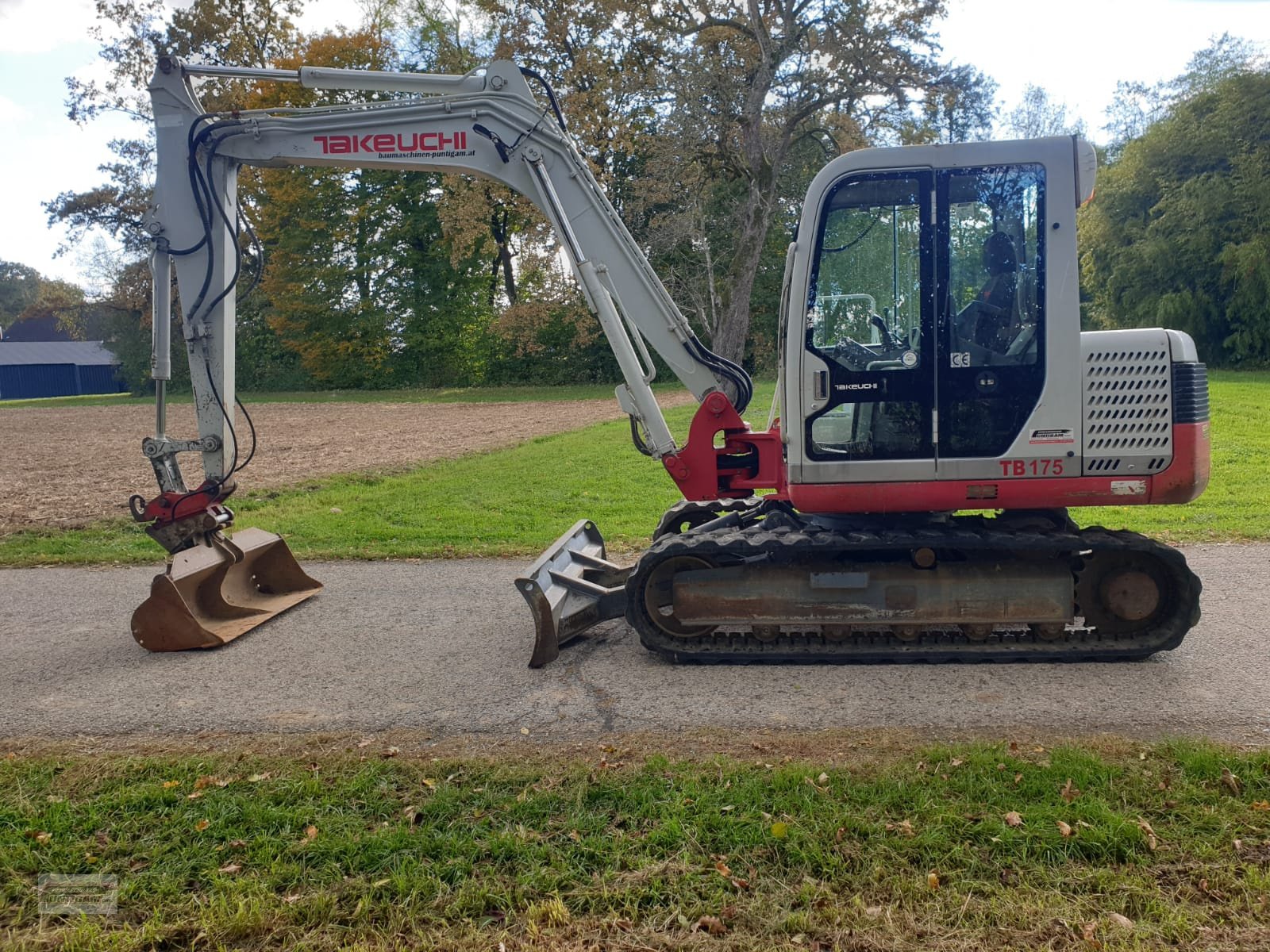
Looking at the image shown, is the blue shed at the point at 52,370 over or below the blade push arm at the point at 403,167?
over

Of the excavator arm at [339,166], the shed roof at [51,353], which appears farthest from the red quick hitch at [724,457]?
the shed roof at [51,353]

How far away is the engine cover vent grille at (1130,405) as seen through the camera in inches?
218

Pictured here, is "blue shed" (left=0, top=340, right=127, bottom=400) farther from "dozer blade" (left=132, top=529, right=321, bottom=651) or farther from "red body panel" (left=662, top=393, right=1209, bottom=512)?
"red body panel" (left=662, top=393, right=1209, bottom=512)

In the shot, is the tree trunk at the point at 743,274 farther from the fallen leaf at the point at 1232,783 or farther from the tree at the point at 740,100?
the fallen leaf at the point at 1232,783

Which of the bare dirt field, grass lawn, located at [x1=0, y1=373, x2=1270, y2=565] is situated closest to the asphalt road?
grass lawn, located at [x1=0, y1=373, x2=1270, y2=565]

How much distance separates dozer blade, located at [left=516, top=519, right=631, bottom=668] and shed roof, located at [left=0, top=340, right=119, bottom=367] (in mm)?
74303

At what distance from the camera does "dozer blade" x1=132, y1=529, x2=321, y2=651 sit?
620 cm

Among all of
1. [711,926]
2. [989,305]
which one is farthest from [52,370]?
[711,926]

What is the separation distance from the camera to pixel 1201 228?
34.0 m

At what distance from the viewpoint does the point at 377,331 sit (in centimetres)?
4381

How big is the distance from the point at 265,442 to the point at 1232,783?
2000cm

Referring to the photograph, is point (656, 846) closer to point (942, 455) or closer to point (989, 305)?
point (942, 455)

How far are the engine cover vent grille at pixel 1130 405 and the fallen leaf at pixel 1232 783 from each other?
6.97 ft

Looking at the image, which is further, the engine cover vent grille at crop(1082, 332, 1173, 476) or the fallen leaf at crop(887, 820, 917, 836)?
the engine cover vent grille at crop(1082, 332, 1173, 476)
